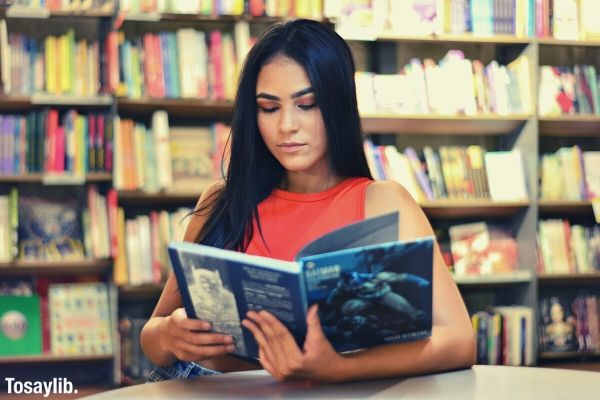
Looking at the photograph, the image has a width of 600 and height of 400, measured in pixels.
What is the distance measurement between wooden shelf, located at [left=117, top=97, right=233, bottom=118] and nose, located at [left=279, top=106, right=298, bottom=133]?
2205mm

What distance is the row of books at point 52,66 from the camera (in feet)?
11.7

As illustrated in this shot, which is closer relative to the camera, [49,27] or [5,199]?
[5,199]

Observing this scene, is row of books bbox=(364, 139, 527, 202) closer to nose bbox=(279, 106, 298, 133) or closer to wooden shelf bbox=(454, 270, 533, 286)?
wooden shelf bbox=(454, 270, 533, 286)

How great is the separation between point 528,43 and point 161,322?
10.1 ft

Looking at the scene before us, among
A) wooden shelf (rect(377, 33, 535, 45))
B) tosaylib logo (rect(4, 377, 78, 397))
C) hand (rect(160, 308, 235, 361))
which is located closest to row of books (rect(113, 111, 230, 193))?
wooden shelf (rect(377, 33, 535, 45))

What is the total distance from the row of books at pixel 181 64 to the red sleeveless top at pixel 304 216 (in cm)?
204

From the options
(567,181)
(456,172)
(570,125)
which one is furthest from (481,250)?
(570,125)

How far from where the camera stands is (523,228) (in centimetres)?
407

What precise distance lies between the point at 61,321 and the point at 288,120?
2527 millimetres

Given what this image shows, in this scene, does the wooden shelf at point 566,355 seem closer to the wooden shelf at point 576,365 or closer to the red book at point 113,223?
the wooden shelf at point 576,365

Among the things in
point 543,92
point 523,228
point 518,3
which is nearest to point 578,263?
point 523,228

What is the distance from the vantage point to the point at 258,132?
1602mm

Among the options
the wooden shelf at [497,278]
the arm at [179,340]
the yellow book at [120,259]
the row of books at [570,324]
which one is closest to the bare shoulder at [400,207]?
the arm at [179,340]

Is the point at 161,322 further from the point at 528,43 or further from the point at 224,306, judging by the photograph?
the point at 528,43
